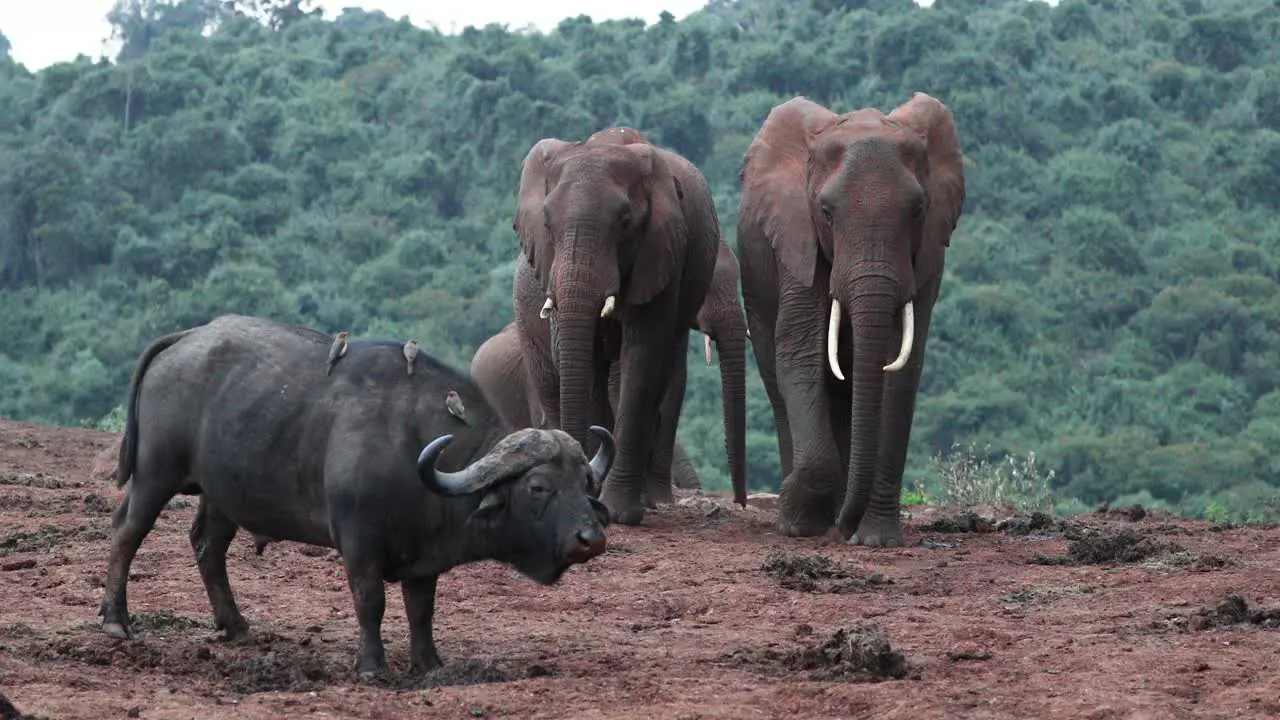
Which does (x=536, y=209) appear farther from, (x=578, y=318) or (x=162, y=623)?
(x=162, y=623)

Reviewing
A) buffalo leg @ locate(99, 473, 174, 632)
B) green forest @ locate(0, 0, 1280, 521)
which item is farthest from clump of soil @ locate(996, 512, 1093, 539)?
green forest @ locate(0, 0, 1280, 521)

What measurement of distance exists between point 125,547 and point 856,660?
116 inches

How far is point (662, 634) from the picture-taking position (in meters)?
9.02

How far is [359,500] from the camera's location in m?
7.66

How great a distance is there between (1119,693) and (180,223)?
4568 cm

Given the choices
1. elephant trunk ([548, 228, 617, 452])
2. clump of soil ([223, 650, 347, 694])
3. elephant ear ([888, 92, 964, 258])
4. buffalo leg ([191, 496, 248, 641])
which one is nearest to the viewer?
clump of soil ([223, 650, 347, 694])

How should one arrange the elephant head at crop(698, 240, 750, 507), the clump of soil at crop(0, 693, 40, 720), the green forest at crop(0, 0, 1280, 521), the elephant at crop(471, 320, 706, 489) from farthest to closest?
the green forest at crop(0, 0, 1280, 521), the elephant at crop(471, 320, 706, 489), the elephant head at crop(698, 240, 750, 507), the clump of soil at crop(0, 693, 40, 720)

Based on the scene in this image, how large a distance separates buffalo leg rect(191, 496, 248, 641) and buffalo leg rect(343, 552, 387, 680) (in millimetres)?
965

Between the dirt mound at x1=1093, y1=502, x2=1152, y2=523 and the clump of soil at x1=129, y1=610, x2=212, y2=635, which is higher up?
the clump of soil at x1=129, y1=610, x2=212, y2=635

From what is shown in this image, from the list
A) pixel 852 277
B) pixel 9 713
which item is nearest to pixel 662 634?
pixel 9 713

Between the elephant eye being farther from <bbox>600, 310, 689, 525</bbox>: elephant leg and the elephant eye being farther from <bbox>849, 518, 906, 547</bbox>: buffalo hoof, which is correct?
<bbox>600, 310, 689, 525</bbox>: elephant leg

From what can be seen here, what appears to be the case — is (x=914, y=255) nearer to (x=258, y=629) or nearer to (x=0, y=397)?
(x=258, y=629)

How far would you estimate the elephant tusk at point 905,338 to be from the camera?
11.9 meters

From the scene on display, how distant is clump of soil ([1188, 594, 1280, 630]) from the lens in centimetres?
879
